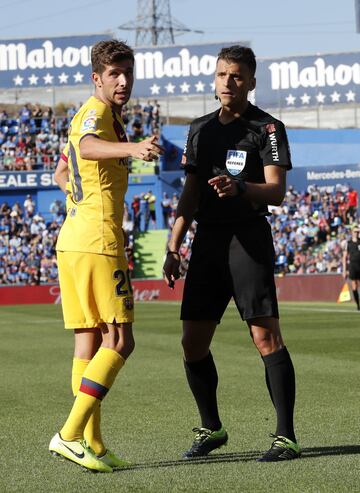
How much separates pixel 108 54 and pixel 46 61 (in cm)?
5301

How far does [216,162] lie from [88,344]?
4.19ft

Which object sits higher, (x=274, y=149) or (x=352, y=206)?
(x=274, y=149)

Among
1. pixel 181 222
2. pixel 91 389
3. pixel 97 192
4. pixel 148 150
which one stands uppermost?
pixel 148 150

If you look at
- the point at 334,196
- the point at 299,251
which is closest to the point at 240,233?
the point at 299,251

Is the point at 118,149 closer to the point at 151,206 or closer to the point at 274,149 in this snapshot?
the point at 274,149

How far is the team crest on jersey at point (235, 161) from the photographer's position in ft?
21.4

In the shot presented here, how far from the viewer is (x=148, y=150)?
18.4 ft

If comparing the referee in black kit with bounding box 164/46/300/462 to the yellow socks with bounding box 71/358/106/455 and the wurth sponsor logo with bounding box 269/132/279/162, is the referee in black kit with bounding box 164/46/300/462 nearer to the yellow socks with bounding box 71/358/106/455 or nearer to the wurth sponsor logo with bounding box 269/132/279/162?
the wurth sponsor logo with bounding box 269/132/279/162

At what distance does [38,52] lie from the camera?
58.2 meters

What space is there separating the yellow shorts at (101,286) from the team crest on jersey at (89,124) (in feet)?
2.16

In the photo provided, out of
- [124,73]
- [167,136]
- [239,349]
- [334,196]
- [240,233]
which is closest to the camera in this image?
[124,73]

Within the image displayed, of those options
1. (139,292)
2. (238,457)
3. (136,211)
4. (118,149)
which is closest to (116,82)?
(118,149)

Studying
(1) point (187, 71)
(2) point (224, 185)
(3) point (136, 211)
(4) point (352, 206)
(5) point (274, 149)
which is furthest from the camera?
(1) point (187, 71)

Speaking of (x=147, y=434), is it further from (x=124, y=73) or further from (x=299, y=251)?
(x=299, y=251)
